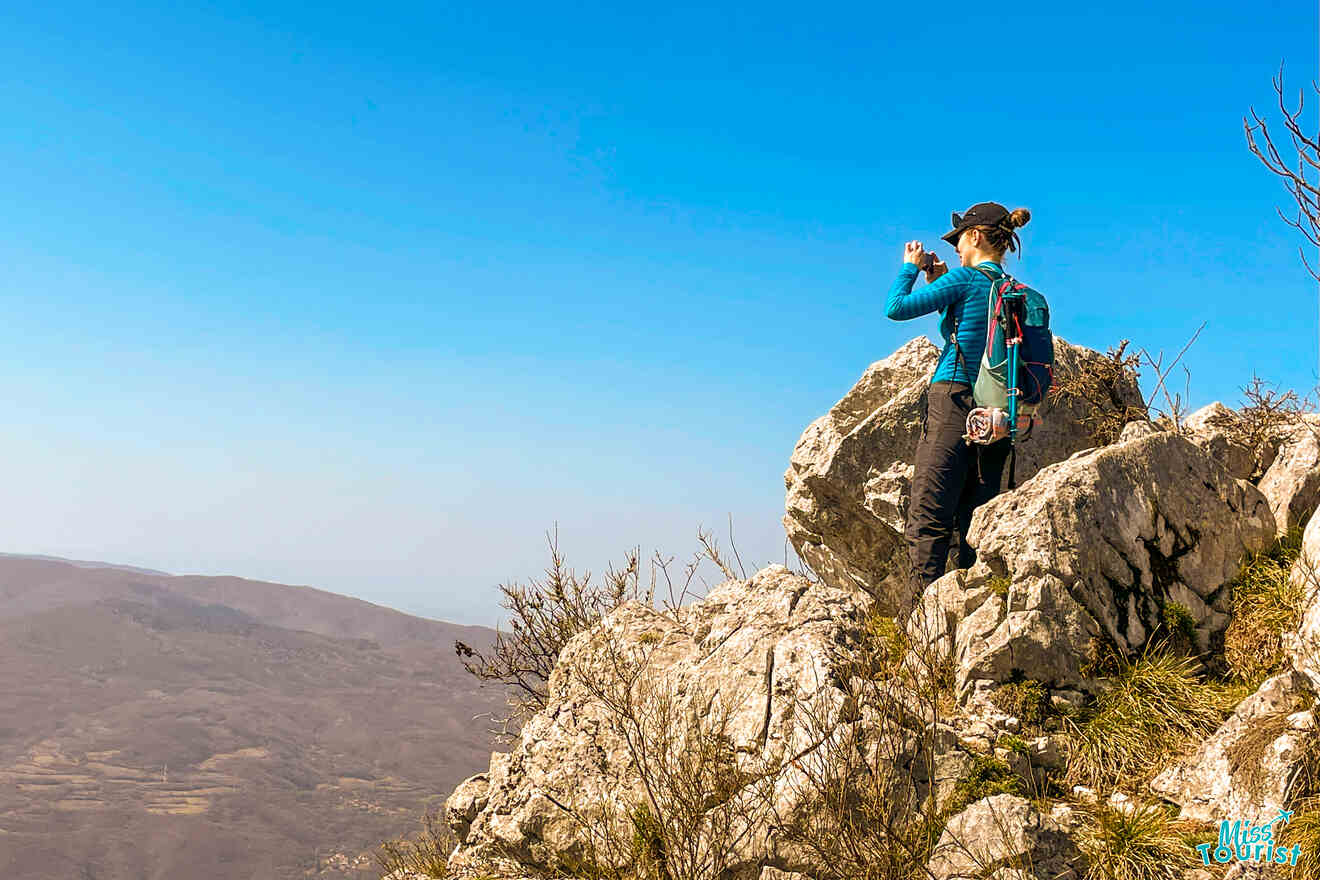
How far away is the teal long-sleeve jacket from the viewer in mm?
6555

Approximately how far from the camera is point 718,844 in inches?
186

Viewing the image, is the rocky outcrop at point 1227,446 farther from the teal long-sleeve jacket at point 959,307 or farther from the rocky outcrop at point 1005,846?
the rocky outcrop at point 1005,846

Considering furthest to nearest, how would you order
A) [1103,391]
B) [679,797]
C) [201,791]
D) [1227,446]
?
[201,791]
[1103,391]
[1227,446]
[679,797]

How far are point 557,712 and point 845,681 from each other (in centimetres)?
233

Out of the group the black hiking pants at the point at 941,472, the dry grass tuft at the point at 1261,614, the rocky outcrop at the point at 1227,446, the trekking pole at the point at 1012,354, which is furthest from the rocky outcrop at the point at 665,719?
the rocky outcrop at the point at 1227,446

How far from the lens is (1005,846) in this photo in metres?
4.45

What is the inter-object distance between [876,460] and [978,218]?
244 centimetres

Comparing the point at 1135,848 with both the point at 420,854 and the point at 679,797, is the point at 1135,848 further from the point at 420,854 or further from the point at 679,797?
the point at 420,854

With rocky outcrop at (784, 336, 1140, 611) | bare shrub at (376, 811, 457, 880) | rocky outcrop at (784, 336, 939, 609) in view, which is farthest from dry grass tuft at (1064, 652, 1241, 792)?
bare shrub at (376, 811, 457, 880)

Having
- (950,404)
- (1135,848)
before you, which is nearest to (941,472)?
(950,404)

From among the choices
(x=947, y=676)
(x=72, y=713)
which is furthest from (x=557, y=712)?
(x=72, y=713)

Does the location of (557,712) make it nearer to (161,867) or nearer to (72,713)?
(161,867)

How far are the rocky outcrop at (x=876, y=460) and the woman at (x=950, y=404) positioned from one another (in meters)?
1.28

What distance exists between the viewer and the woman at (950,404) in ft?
21.5
